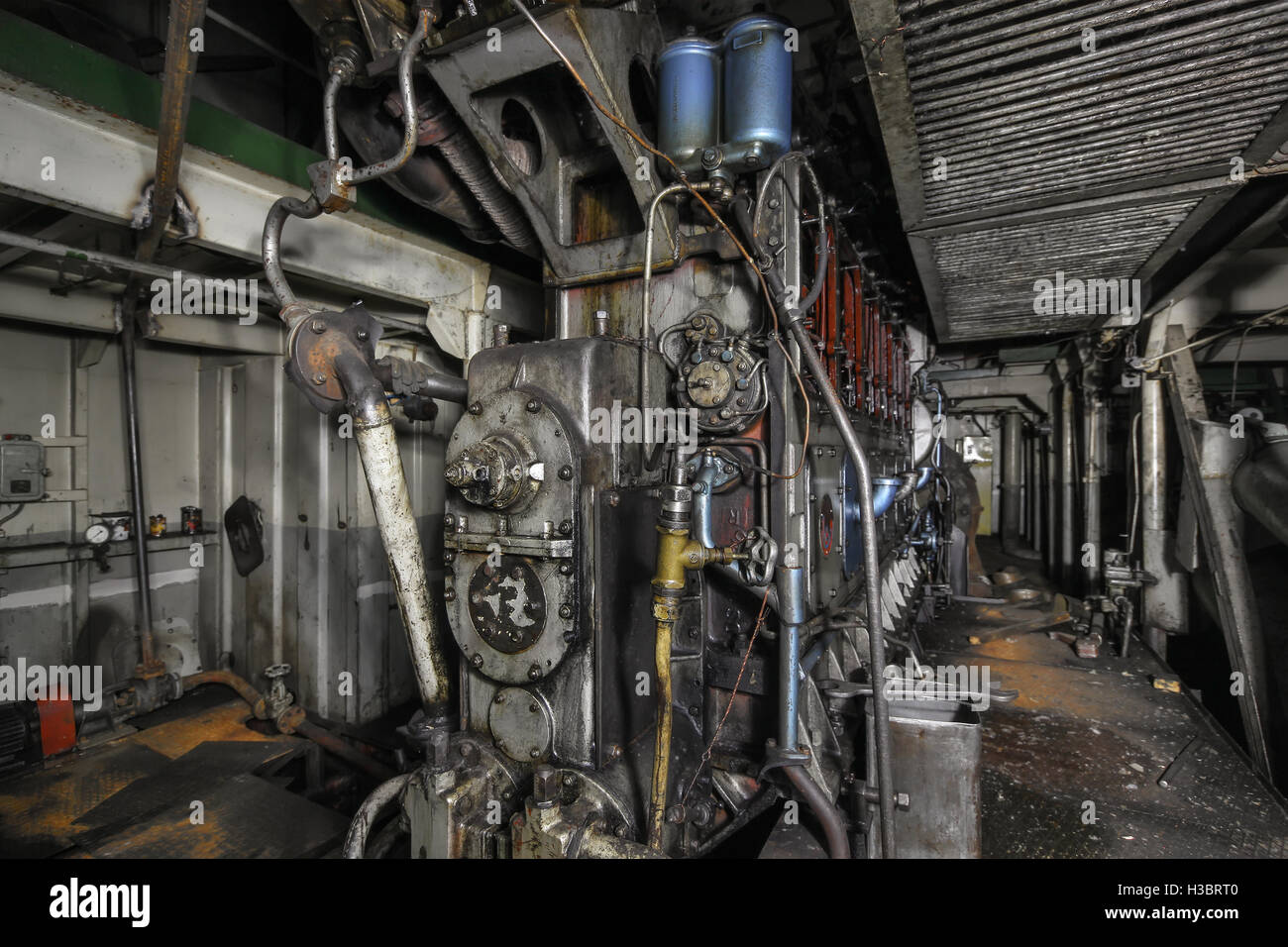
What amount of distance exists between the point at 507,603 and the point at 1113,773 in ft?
8.81

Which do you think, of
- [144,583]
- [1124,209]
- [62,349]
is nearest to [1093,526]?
[1124,209]

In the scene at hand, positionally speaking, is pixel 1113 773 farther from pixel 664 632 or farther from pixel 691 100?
pixel 691 100

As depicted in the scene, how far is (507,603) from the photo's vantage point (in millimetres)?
1728

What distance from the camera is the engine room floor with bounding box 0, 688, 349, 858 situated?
2.34 m

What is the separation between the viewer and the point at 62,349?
3.41 metres

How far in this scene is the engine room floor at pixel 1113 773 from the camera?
6.59 ft

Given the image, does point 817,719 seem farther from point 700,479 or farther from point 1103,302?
point 1103,302

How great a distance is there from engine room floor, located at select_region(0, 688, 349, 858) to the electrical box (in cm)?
143

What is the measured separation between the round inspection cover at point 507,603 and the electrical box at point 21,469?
3157mm

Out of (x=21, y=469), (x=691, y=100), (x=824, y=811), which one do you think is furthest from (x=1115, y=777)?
(x=21, y=469)

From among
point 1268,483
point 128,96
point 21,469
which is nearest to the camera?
point 128,96

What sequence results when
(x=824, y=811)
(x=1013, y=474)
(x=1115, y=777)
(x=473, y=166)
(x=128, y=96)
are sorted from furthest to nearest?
(x=1013, y=474), (x=1115, y=777), (x=473, y=166), (x=128, y=96), (x=824, y=811)

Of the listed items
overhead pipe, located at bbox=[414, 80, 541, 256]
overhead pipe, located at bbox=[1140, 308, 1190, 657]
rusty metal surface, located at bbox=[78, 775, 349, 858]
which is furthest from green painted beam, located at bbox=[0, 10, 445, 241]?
overhead pipe, located at bbox=[1140, 308, 1190, 657]

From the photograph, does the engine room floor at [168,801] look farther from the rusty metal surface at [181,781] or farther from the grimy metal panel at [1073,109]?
the grimy metal panel at [1073,109]
